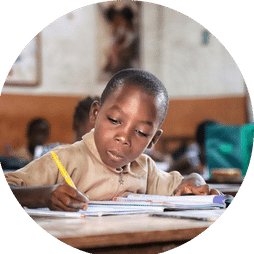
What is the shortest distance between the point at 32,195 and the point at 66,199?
0.12 m

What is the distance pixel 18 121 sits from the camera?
1.17 m

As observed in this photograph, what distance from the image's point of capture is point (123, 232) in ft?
2.82

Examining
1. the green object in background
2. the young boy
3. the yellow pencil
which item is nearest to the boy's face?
the young boy

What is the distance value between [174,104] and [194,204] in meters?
0.30

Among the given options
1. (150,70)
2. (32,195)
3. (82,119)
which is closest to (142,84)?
(150,70)

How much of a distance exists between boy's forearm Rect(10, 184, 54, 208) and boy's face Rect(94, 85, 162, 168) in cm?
20

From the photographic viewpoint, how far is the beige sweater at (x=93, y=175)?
1106 millimetres

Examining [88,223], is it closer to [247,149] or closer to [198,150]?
[198,150]

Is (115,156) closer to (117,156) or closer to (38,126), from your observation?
(117,156)

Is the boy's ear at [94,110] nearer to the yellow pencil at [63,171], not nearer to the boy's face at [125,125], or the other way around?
the boy's face at [125,125]

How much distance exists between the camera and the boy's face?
1102mm

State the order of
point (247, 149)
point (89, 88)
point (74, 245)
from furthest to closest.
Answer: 1. point (247, 149)
2. point (89, 88)
3. point (74, 245)

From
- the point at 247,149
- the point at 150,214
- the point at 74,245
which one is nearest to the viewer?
the point at 74,245

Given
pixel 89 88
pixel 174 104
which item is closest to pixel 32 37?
pixel 89 88
